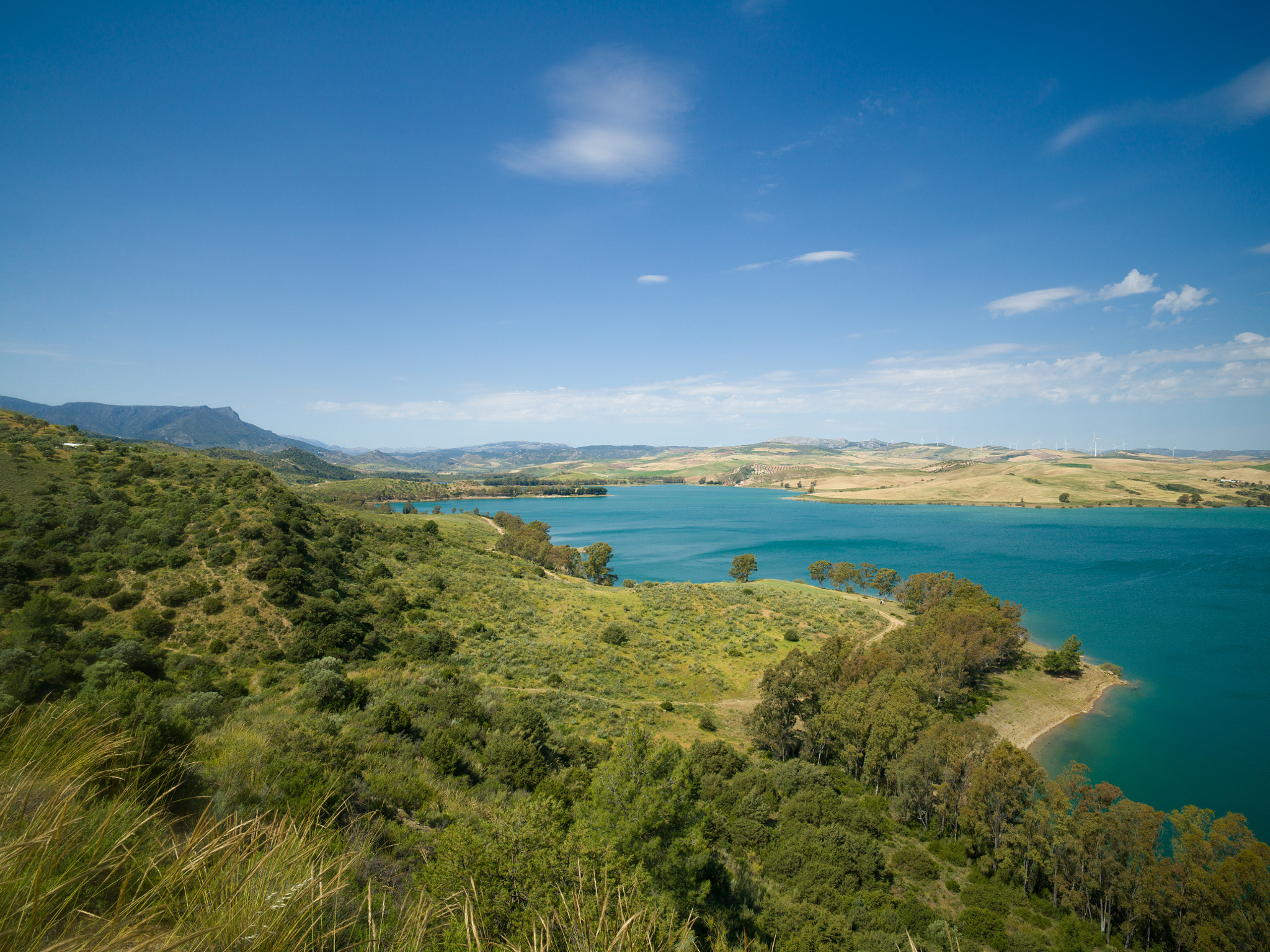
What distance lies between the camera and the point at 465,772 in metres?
14.6

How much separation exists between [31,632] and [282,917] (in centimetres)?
2377

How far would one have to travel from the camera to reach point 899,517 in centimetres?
14350

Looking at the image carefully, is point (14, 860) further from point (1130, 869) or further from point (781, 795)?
point (1130, 869)

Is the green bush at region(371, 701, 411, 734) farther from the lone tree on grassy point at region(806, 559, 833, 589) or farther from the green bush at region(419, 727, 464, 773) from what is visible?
the lone tree on grassy point at region(806, 559, 833, 589)

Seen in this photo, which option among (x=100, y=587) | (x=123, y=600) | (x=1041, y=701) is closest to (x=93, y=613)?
(x=123, y=600)

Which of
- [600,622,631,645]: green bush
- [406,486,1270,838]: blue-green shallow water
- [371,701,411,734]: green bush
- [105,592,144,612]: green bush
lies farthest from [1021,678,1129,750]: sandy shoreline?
[105,592,144,612]: green bush

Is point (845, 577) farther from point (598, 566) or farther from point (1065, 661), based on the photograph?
point (598, 566)

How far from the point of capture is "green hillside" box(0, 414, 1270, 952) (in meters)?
2.49

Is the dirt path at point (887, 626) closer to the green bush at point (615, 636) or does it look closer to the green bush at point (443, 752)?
the green bush at point (615, 636)

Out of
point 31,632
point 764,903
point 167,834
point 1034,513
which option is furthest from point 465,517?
point 1034,513

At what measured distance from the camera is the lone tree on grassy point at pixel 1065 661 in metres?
42.6

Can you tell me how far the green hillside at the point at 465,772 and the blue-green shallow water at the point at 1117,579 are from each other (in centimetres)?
806

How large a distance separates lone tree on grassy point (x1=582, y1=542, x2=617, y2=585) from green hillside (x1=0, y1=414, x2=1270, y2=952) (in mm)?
28831

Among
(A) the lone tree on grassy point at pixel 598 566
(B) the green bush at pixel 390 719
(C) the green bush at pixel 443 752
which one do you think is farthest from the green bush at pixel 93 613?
(A) the lone tree on grassy point at pixel 598 566
